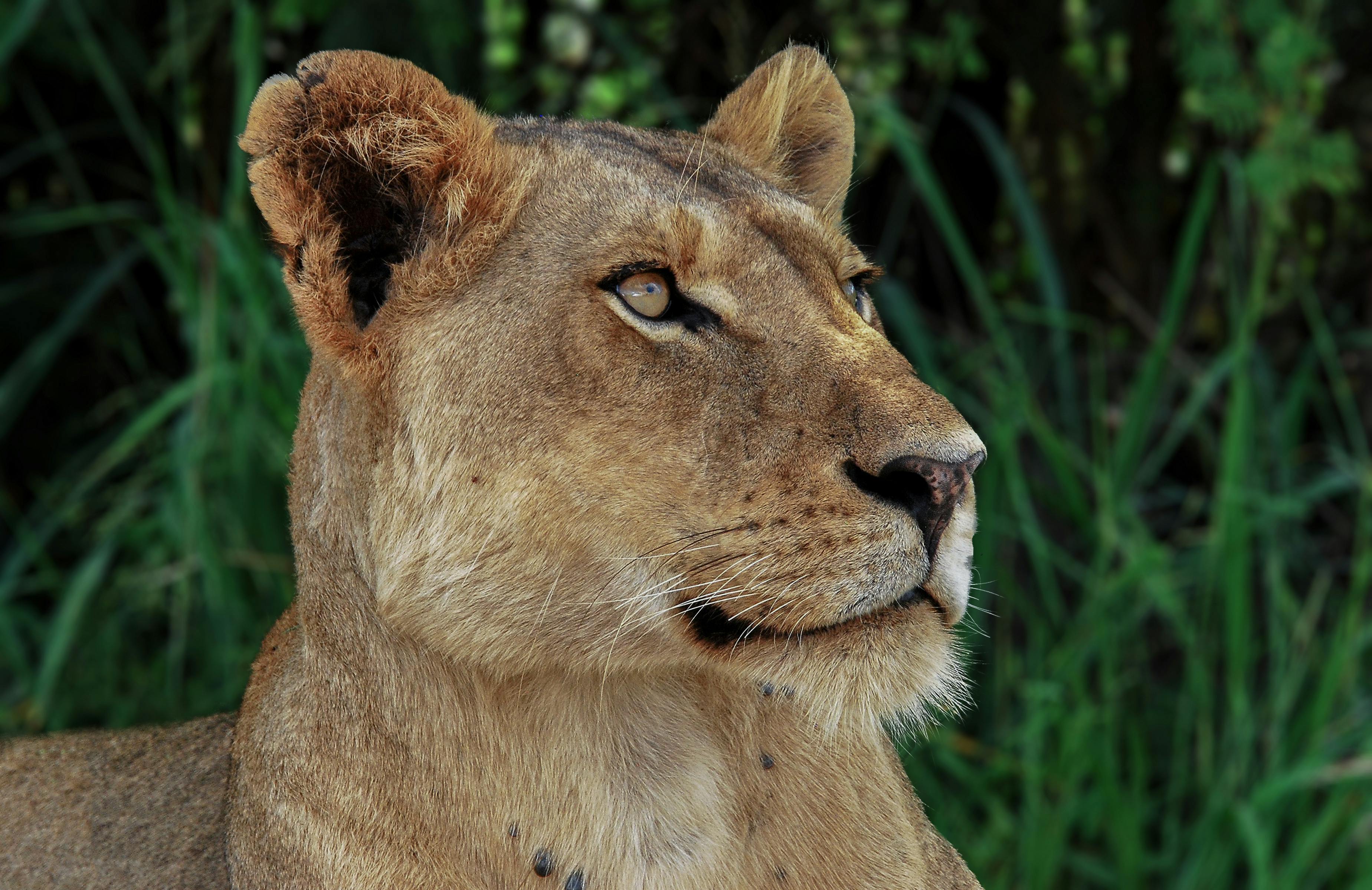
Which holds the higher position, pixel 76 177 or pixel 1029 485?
pixel 1029 485

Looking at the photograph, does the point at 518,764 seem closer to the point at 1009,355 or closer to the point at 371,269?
the point at 371,269

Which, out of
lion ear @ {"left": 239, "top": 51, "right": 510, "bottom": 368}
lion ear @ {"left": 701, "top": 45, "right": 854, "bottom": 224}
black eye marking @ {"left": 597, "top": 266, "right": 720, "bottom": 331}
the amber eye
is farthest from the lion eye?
lion ear @ {"left": 701, "top": 45, "right": 854, "bottom": 224}

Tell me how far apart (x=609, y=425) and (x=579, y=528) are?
0.10 m

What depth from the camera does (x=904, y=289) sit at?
11.5 feet

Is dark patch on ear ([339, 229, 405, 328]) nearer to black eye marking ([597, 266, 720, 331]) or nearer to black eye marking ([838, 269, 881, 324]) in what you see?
black eye marking ([597, 266, 720, 331])

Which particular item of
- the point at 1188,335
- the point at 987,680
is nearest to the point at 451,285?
the point at 987,680

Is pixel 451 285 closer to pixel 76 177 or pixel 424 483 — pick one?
pixel 424 483

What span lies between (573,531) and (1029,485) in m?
2.11

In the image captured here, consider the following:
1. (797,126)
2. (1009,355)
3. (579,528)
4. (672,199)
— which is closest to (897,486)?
(579,528)

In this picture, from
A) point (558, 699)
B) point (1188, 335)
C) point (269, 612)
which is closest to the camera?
Answer: point (558, 699)

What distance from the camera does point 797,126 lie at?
6.60 feet


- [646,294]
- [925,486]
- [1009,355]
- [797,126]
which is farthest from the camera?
[1009,355]

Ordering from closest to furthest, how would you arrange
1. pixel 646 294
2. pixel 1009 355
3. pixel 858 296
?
1. pixel 646 294
2. pixel 858 296
3. pixel 1009 355

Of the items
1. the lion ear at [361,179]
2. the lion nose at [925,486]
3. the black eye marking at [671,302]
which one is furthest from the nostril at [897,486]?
the lion ear at [361,179]
